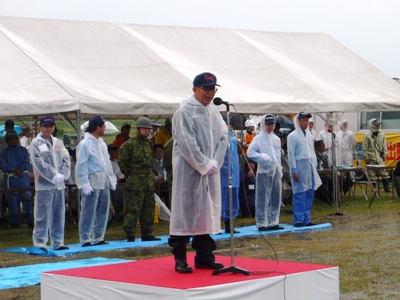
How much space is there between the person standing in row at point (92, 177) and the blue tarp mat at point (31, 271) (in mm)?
1662

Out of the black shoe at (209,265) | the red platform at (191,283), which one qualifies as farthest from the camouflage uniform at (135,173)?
the black shoe at (209,265)

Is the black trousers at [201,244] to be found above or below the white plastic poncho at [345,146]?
below

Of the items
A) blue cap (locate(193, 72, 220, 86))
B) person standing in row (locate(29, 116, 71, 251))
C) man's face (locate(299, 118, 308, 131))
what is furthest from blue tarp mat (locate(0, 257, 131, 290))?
man's face (locate(299, 118, 308, 131))

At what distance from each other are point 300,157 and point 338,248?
10.8 ft

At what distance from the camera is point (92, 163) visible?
40.7ft

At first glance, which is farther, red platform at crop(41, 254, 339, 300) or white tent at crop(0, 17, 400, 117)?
white tent at crop(0, 17, 400, 117)

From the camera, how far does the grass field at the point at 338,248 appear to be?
332 inches

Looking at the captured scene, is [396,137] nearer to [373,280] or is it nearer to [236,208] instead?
[236,208]

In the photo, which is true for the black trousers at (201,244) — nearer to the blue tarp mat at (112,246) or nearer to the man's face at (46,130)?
the blue tarp mat at (112,246)

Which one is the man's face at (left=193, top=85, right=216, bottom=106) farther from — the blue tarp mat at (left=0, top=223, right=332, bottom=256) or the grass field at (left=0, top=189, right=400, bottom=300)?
the blue tarp mat at (left=0, top=223, right=332, bottom=256)

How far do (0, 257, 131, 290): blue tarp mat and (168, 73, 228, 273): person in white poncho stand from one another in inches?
104

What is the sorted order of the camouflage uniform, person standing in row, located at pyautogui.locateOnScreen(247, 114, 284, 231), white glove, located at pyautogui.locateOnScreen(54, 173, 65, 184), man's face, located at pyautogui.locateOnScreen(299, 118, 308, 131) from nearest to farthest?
white glove, located at pyautogui.locateOnScreen(54, 173, 65, 184), the camouflage uniform, person standing in row, located at pyautogui.locateOnScreen(247, 114, 284, 231), man's face, located at pyautogui.locateOnScreen(299, 118, 308, 131)

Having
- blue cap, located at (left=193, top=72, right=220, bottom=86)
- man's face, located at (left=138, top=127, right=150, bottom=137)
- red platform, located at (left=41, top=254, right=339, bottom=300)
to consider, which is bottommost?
red platform, located at (left=41, top=254, right=339, bottom=300)

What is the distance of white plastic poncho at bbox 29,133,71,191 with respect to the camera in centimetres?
1170
